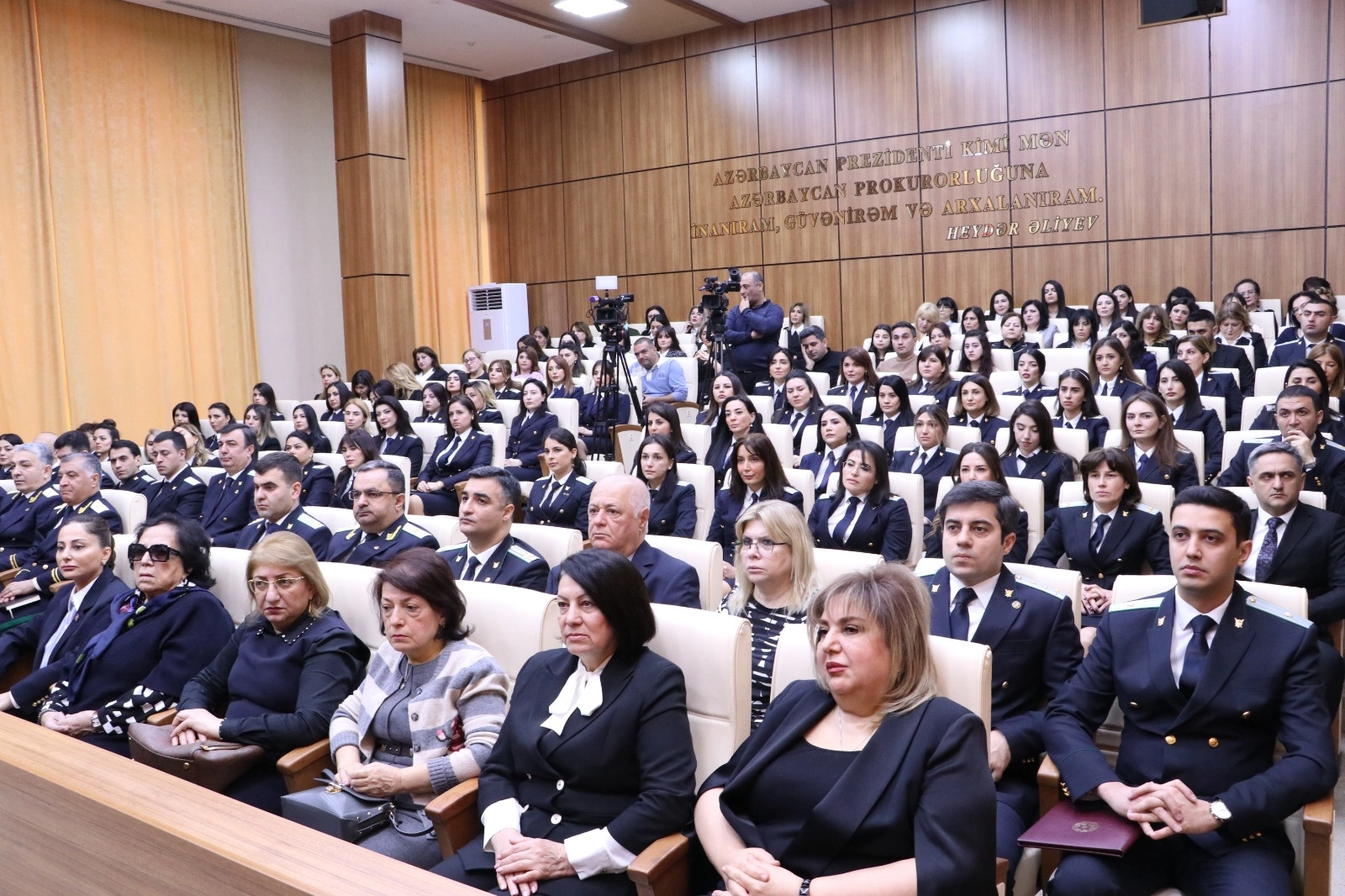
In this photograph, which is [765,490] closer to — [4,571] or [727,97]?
[4,571]

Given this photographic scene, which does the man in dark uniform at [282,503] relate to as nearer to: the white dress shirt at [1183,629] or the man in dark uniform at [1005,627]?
the man in dark uniform at [1005,627]

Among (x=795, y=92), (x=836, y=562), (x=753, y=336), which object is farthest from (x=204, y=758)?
(x=795, y=92)

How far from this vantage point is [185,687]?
10.5 feet

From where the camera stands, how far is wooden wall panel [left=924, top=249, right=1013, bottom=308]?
1034 cm

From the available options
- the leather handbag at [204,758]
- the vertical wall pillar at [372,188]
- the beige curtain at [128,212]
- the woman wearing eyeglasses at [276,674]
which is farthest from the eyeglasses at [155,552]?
the vertical wall pillar at [372,188]

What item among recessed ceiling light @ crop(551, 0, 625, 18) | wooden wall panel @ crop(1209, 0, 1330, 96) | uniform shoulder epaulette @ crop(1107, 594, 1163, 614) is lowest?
uniform shoulder epaulette @ crop(1107, 594, 1163, 614)

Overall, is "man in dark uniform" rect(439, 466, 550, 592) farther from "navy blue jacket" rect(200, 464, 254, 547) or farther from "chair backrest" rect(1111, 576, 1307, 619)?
"navy blue jacket" rect(200, 464, 254, 547)

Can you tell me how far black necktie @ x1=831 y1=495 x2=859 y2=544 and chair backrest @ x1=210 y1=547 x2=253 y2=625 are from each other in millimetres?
2290

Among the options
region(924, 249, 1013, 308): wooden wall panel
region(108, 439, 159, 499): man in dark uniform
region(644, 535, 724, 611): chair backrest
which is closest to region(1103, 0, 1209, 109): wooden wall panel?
region(924, 249, 1013, 308): wooden wall panel

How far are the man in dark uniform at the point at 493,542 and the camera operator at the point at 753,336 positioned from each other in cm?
496

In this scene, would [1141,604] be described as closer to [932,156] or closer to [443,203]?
[932,156]

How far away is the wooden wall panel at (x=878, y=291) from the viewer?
10844 mm

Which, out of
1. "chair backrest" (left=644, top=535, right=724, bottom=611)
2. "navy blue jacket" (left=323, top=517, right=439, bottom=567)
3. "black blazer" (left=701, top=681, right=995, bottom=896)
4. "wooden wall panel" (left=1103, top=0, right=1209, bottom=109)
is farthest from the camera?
"wooden wall panel" (left=1103, top=0, right=1209, bottom=109)

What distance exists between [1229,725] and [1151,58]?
8.56 metres
